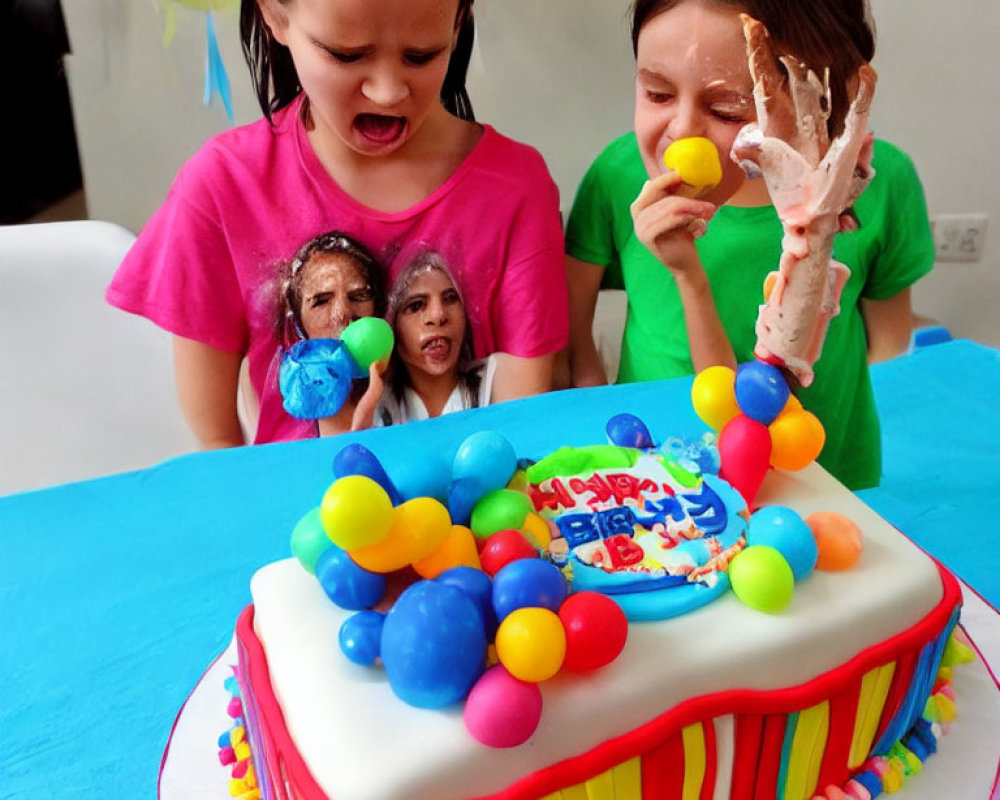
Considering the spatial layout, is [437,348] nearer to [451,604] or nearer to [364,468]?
[364,468]

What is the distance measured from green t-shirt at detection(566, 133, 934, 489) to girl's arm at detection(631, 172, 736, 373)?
0.17ft

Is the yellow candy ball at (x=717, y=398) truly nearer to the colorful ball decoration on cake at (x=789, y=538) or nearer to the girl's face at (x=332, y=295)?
the colorful ball decoration on cake at (x=789, y=538)

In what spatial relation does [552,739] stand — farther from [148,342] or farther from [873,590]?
[148,342]

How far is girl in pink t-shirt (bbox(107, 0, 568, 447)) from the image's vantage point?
3.50 ft

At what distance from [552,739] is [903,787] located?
0.30 meters

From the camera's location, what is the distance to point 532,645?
1.68ft

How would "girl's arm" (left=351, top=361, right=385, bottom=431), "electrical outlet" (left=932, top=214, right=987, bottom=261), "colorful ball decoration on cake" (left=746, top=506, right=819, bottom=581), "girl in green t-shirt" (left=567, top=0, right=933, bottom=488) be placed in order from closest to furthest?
"colorful ball decoration on cake" (left=746, top=506, right=819, bottom=581), "girl in green t-shirt" (left=567, top=0, right=933, bottom=488), "girl's arm" (left=351, top=361, right=385, bottom=431), "electrical outlet" (left=932, top=214, right=987, bottom=261)

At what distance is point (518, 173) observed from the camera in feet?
3.72

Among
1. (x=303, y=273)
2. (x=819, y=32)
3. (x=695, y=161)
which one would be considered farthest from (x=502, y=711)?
(x=303, y=273)

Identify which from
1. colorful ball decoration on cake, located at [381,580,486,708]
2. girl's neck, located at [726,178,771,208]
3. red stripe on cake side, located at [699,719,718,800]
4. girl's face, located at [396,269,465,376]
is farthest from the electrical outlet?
colorful ball decoration on cake, located at [381,580,486,708]

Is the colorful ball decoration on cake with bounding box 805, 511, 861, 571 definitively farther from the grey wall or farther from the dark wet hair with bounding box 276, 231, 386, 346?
the grey wall

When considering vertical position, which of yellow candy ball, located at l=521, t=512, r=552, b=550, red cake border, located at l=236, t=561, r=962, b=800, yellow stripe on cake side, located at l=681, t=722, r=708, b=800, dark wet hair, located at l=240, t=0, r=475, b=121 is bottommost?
yellow stripe on cake side, located at l=681, t=722, r=708, b=800

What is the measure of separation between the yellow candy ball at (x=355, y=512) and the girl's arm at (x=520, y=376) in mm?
674

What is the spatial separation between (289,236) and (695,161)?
504mm
